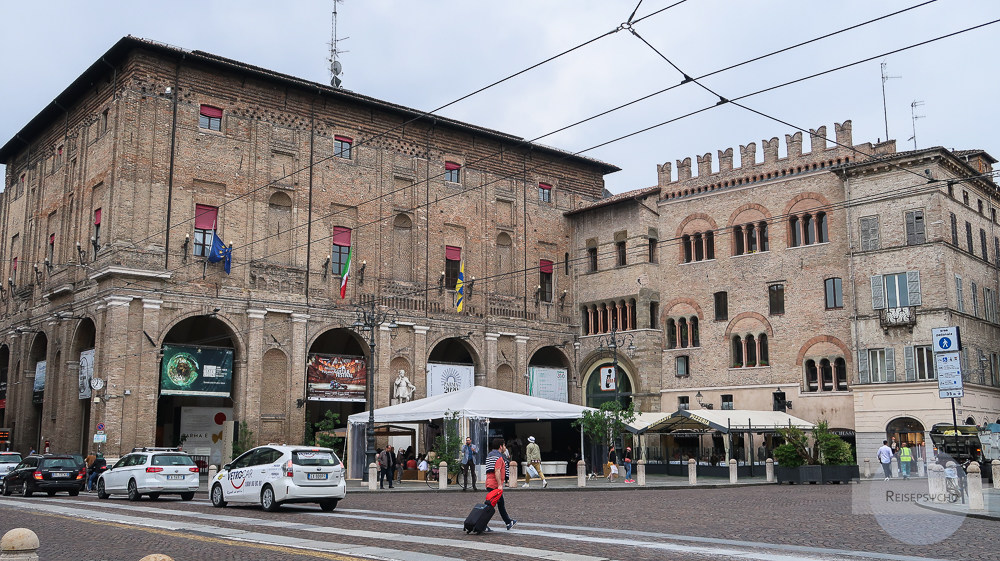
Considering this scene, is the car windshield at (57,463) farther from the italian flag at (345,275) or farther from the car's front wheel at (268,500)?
the italian flag at (345,275)

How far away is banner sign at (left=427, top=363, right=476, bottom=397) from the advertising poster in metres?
8.35

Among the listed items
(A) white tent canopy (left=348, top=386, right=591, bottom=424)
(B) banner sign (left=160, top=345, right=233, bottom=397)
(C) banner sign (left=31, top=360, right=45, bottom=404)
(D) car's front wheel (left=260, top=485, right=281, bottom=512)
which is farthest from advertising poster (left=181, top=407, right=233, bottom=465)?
(D) car's front wheel (left=260, top=485, right=281, bottom=512)

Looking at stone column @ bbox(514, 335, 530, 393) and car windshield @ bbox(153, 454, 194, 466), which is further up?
stone column @ bbox(514, 335, 530, 393)

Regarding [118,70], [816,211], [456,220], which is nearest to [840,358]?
[816,211]

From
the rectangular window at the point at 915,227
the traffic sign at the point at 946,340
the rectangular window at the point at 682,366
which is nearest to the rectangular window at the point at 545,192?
the rectangular window at the point at 682,366

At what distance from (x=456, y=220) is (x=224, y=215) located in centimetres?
1069

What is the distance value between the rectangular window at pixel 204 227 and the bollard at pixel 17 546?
29038 mm

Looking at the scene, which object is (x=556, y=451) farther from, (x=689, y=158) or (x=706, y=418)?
(x=689, y=158)

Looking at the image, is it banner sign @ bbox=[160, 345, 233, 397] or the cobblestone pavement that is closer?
the cobblestone pavement

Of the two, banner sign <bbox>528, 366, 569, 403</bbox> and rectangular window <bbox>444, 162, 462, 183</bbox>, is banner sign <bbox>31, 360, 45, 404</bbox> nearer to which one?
rectangular window <bbox>444, 162, 462, 183</bbox>

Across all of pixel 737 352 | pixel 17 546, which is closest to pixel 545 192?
pixel 737 352

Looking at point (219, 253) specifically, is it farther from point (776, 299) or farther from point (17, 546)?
point (17, 546)

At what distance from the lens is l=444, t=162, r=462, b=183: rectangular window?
40.8 metres

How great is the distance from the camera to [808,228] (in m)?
36.5
